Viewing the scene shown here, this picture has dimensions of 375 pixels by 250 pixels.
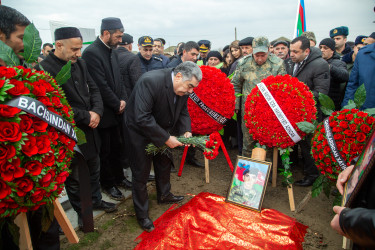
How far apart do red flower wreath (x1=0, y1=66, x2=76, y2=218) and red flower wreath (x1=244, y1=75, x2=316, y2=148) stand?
2.57m

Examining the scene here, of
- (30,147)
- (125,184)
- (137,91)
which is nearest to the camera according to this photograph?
(30,147)

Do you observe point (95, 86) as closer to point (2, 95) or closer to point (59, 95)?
point (59, 95)

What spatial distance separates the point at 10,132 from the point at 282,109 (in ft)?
9.95

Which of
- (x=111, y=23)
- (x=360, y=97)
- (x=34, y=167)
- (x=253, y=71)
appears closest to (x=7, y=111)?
(x=34, y=167)

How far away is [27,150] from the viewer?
1.54 metres

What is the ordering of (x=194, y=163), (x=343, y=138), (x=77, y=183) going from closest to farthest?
(x=343, y=138) < (x=77, y=183) < (x=194, y=163)

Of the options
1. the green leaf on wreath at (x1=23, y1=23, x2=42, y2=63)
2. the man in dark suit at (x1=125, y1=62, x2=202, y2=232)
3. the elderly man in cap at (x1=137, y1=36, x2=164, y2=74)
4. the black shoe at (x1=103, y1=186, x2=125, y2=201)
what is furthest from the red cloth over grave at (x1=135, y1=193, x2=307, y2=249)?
the elderly man in cap at (x1=137, y1=36, x2=164, y2=74)

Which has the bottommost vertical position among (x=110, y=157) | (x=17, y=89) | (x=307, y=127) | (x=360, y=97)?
(x=110, y=157)

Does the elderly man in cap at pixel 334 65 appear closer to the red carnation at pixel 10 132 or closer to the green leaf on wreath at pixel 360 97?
the green leaf on wreath at pixel 360 97

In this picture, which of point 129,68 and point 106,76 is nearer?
point 106,76

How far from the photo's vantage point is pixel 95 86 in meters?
3.51

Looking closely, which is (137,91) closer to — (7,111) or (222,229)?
(7,111)

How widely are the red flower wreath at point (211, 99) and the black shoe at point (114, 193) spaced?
1603 millimetres

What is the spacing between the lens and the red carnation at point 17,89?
152 cm
